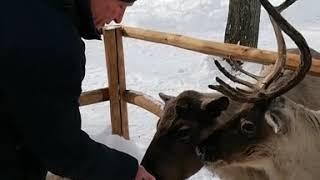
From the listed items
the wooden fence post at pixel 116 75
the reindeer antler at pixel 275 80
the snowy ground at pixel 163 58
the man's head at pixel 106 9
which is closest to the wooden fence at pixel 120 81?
the wooden fence post at pixel 116 75

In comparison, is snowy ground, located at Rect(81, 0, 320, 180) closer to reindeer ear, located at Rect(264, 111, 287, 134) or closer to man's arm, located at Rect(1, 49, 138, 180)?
reindeer ear, located at Rect(264, 111, 287, 134)

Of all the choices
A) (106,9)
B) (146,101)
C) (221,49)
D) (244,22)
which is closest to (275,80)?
(221,49)

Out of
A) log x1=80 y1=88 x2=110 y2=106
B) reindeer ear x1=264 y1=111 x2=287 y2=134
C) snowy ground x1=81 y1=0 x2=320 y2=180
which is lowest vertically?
snowy ground x1=81 y1=0 x2=320 y2=180

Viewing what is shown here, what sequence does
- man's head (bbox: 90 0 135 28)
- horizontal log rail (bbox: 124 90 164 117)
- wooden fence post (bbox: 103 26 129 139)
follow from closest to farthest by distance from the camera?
man's head (bbox: 90 0 135 28) → horizontal log rail (bbox: 124 90 164 117) → wooden fence post (bbox: 103 26 129 139)

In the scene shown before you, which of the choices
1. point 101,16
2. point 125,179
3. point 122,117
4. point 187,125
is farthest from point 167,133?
point 122,117

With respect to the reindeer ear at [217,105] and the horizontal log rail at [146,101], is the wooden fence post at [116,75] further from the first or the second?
the reindeer ear at [217,105]

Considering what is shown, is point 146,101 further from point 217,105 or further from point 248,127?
point 248,127

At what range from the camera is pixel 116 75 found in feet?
19.8

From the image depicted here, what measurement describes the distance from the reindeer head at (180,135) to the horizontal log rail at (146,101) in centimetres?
177

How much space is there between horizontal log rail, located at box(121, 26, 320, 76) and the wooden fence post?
5.3 inches

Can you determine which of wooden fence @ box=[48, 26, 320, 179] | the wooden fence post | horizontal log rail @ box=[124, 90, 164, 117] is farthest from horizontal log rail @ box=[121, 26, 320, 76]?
horizontal log rail @ box=[124, 90, 164, 117]

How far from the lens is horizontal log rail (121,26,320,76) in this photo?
12.8ft

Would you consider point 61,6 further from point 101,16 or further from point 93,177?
point 93,177

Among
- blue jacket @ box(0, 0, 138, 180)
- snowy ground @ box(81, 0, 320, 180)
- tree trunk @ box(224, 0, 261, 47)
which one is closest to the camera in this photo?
blue jacket @ box(0, 0, 138, 180)
